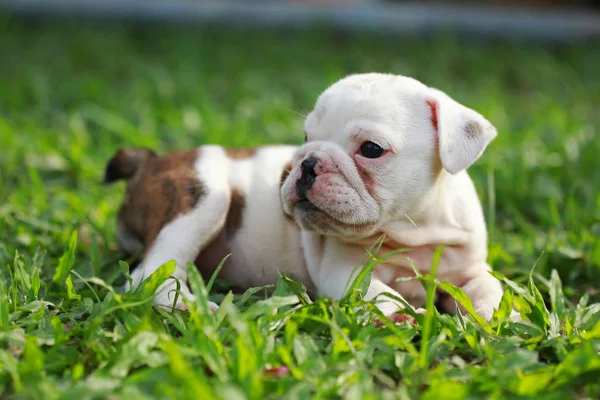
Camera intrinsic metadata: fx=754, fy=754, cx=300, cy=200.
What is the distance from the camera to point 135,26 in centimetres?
991

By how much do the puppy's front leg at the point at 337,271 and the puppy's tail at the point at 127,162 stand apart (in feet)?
→ 3.65

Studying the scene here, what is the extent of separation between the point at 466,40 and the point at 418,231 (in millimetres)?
6880

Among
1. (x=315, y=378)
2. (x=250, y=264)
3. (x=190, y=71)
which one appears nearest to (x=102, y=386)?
(x=315, y=378)

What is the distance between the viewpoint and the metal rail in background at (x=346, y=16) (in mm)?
9789

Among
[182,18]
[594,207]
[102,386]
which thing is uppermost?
[182,18]

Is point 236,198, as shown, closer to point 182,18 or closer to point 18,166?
point 18,166

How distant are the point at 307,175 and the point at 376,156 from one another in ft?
1.02

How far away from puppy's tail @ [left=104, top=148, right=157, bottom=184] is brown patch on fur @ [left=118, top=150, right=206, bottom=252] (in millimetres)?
83

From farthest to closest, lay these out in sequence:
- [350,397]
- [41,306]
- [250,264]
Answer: [250,264] < [41,306] < [350,397]

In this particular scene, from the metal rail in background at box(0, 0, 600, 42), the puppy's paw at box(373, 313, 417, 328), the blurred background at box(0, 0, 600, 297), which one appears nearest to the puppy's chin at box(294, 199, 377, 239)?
the puppy's paw at box(373, 313, 417, 328)

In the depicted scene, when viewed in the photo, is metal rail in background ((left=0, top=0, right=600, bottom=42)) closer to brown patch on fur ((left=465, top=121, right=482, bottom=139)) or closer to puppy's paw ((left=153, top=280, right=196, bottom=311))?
brown patch on fur ((left=465, top=121, right=482, bottom=139))

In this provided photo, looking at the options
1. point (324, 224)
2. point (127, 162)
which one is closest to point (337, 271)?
point (324, 224)

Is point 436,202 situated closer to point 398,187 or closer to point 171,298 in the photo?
point 398,187

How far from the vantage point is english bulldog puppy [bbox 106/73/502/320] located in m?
3.25
